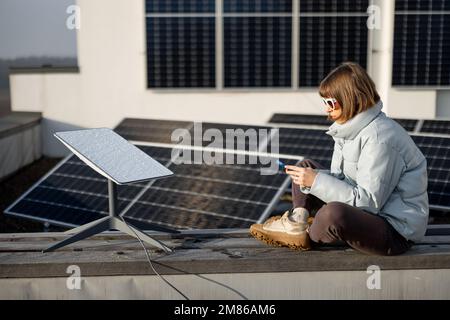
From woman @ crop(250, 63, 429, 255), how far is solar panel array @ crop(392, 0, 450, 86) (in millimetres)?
8209

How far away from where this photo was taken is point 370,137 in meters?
4.14

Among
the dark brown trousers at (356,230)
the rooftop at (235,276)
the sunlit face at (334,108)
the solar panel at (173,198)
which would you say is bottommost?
the solar panel at (173,198)

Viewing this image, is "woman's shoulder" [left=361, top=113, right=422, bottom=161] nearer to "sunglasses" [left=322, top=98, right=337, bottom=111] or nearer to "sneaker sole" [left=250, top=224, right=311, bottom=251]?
"sunglasses" [left=322, top=98, right=337, bottom=111]

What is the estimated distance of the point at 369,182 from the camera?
4121mm

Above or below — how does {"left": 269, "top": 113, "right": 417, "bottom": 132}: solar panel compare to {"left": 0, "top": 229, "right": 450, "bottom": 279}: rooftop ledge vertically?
above

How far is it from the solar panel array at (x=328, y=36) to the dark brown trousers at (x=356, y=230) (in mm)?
8391

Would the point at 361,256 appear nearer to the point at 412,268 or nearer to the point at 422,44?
the point at 412,268

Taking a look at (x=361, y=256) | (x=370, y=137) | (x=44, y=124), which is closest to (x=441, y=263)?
(x=361, y=256)

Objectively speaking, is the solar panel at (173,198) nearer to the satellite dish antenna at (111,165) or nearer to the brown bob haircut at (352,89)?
the satellite dish antenna at (111,165)

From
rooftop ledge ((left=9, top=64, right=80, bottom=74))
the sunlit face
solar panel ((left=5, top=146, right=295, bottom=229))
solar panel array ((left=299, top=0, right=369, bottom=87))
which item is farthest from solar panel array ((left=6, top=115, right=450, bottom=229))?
rooftop ledge ((left=9, top=64, right=80, bottom=74))

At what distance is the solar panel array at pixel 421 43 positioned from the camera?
39.2 feet

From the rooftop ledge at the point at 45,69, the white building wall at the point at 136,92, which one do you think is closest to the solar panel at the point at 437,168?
the white building wall at the point at 136,92

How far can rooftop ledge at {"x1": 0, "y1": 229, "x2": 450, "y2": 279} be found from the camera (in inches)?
165

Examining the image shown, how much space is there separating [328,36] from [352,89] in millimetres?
8423
